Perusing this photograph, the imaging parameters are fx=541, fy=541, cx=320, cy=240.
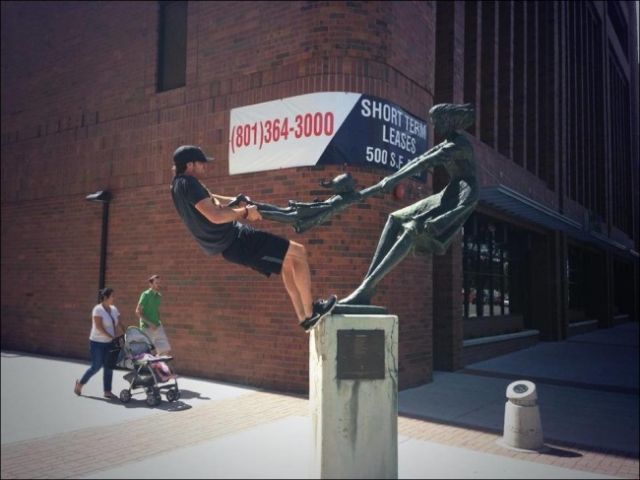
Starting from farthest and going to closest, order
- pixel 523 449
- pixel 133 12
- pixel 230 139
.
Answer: pixel 133 12 → pixel 230 139 → pixel 523 449

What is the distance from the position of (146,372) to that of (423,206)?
15.2ft

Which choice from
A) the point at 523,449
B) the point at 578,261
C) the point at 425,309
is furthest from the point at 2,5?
the point at 578,261

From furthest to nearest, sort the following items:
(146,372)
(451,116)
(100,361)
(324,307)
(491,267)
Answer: (491,267) < (100,361) < (146,372) < (451,116) < (324,307)

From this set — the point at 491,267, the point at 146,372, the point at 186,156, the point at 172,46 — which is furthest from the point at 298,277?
→ the point at 491,267

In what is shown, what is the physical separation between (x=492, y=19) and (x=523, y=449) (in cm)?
1034

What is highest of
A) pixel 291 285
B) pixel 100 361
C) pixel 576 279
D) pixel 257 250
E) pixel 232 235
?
pixel 576 279

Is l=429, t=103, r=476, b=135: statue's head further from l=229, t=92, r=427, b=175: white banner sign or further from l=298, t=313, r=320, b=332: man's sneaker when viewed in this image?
l=229, t=92, r=427, b=175: white banner sign

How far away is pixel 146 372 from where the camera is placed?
7137 mm

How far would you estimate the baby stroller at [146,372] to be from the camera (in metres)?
6.95

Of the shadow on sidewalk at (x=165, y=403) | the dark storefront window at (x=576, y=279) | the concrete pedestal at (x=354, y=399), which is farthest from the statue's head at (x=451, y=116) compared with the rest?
the dark storefront window at (x=576, y=279)

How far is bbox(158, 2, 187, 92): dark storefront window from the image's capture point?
33.7 ft

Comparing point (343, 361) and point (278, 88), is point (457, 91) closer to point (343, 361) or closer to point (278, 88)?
point (278, 88)

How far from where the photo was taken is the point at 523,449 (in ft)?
17.8

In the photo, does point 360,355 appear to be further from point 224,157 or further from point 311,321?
point 224,157
